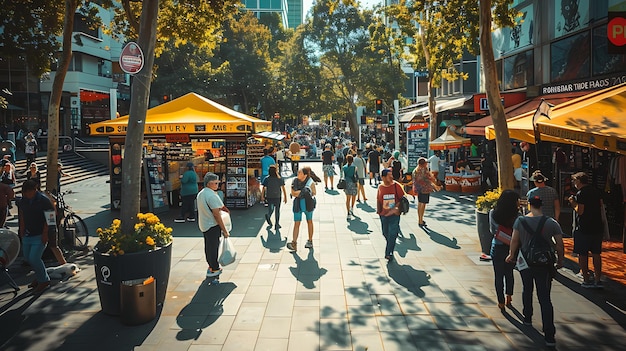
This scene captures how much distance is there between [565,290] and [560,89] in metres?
10.5

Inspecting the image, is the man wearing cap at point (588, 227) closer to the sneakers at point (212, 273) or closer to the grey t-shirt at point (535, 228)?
the grey t-shirt at point (535, 228)

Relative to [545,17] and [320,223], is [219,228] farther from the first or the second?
[545,17]

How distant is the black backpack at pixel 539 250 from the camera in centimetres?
564

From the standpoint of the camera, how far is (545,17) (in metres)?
16.8

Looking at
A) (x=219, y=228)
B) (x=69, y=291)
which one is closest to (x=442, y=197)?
(x=219, y=228)

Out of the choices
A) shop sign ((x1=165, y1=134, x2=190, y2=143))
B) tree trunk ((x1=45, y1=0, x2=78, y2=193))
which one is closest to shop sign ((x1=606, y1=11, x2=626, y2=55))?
tree trunk ((x1=45, y1=0, x2=78, y2=193))

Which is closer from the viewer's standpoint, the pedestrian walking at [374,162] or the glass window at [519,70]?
the glass window at [519,70]

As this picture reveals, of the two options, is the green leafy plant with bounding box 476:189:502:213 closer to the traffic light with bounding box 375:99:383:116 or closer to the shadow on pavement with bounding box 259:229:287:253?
the shadow on pavement with bounding box 259:229:287:253

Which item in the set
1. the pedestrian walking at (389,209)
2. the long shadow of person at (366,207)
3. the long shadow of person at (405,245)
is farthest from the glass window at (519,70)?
the pedestrian walking at (389,209)

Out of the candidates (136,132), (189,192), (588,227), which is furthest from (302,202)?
(588,227)

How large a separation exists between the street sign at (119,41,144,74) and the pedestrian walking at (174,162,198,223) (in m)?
6.33

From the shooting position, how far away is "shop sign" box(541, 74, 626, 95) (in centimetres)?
1309

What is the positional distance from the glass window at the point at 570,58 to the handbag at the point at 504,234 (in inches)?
402

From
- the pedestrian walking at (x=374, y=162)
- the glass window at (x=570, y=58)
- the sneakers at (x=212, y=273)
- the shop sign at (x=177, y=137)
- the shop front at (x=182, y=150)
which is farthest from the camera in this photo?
the pedestrian walking at (x=374, y=162)
